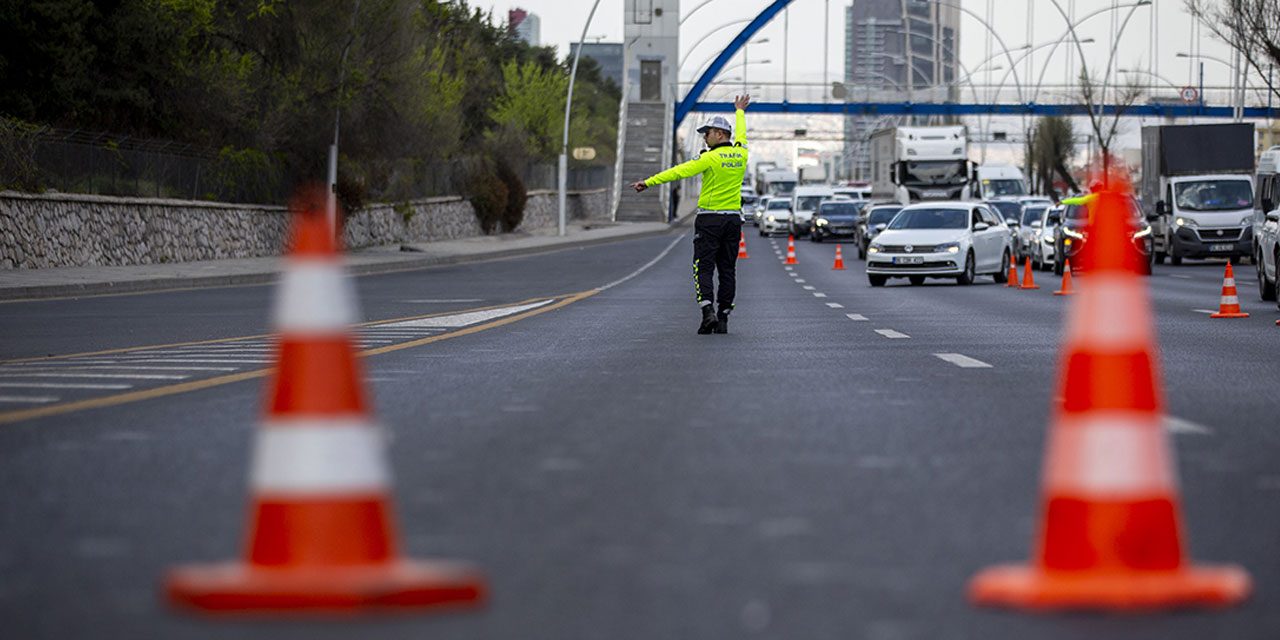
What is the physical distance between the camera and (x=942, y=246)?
105 ft

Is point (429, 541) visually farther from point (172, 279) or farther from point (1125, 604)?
point (172, 279)

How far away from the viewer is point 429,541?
537cm

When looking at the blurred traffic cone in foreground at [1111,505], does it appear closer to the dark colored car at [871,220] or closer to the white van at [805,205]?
the dark colored car at [871,220]

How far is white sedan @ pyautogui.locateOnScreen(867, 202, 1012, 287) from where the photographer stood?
31703mm

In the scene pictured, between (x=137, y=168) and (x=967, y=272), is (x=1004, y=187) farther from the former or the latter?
(x=137, y=168)

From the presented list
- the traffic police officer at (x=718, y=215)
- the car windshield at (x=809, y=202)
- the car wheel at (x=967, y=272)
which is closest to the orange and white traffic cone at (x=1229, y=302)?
the traffic police officer at (x=718, y=215)

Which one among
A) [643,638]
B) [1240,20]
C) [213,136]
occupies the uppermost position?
[1240,20]

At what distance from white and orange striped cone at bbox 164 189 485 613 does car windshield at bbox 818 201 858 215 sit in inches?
2392

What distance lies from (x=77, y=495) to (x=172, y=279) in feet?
80.9

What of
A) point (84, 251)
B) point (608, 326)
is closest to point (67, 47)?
point (84, 251)

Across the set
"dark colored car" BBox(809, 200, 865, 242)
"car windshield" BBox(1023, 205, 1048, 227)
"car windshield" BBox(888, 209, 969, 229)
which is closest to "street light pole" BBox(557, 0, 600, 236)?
"dark colored car" BBox(809, 200, 865, 242)

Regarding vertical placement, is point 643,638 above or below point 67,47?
below

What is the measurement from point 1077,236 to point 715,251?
71.4 ft

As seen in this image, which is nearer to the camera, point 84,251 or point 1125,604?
point 1125,604
